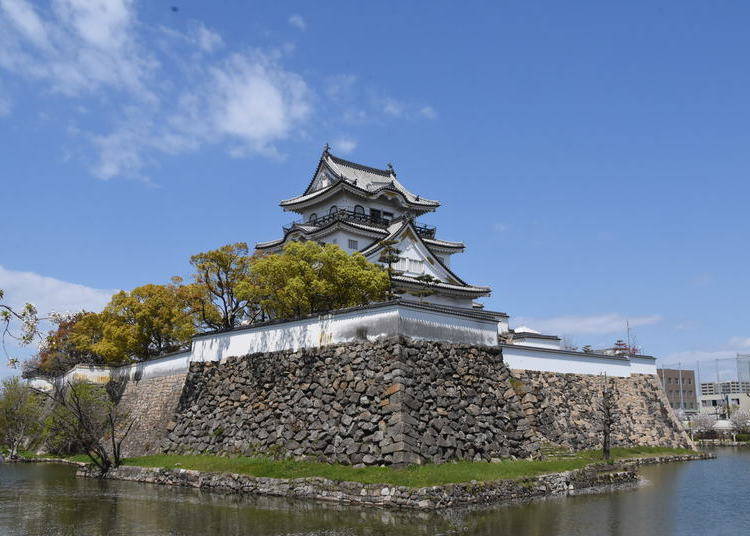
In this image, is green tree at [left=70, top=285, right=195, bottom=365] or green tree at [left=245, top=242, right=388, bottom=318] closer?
green tree at [left=245, top=242, right=388, bottom=318]

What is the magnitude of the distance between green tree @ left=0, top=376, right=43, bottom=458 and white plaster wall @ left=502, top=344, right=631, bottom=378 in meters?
24.6

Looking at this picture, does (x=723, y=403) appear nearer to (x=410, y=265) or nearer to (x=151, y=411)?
(x=410, y=265)

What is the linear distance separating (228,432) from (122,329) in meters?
13.9

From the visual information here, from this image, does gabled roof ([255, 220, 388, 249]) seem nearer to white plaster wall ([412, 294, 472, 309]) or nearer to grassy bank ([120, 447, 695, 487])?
white plaster wall ([412, 294, 472, 309])

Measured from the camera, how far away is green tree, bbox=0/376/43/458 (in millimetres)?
32469

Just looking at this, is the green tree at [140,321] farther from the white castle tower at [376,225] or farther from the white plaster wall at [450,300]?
the white plaster wall at [450,300]

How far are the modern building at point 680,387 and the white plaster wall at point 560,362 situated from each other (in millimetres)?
51103

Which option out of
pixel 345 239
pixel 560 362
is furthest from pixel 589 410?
pixel 345 239

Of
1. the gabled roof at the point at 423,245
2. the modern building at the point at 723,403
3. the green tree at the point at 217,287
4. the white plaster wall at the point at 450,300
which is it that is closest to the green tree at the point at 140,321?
the green tree at the point at 217,287

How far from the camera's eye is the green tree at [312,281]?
84.9ft

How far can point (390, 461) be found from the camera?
56.2 feet

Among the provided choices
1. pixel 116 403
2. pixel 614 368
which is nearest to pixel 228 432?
pixel 116 403

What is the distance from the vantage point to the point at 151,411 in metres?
28.1

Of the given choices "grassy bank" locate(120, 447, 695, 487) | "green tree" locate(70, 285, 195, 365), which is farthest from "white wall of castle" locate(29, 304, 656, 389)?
"grassy bank" locate(120, 447, 695, 487)
